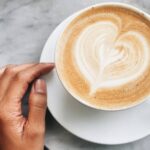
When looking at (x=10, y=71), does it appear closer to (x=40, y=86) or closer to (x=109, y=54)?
(x=40, y=86)

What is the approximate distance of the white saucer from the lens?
3.50ft

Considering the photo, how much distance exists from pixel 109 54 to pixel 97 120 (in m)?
0.17

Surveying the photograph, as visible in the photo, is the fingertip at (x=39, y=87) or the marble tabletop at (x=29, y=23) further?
the marble tabletop at (x=29, y=23)

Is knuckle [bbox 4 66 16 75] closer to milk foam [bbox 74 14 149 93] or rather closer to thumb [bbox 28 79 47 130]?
thumb [bbox 28 79 47 130]

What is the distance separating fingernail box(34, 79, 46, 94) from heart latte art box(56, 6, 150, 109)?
0.24 feet

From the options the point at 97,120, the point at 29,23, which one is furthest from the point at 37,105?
the point at 29,23

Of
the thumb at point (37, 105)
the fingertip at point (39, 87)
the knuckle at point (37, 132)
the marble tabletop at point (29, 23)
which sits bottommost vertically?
the knuckle at point (37, 132)

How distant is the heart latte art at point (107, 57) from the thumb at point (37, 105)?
0.08m

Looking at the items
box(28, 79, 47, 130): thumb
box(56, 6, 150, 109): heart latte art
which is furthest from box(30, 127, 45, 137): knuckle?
box(56, 6, 150, 109): heart latte art

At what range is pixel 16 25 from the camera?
1181 millimetres

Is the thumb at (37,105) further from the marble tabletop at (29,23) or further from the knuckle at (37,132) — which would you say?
the marble tabletop at (29,23)

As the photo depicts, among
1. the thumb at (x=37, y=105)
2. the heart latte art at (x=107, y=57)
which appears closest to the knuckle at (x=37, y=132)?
the thumb at (x=37, y=105)

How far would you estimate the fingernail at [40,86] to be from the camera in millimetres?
1046

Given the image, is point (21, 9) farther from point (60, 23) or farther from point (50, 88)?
point (50, 88)
